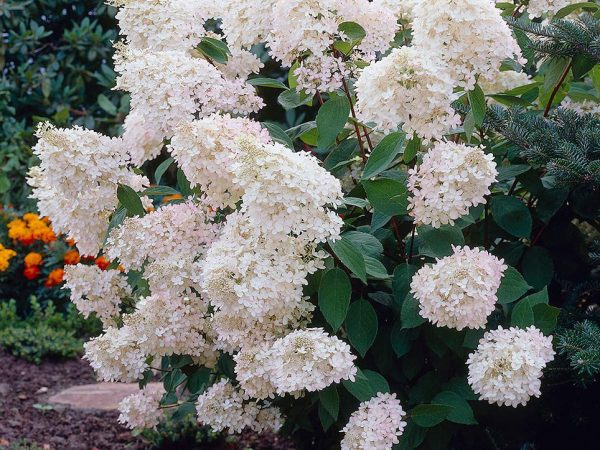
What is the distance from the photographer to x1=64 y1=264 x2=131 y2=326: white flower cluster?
7.79 feet

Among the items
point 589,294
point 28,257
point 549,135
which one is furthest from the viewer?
point 28,257

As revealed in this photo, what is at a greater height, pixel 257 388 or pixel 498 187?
pixel 498 187

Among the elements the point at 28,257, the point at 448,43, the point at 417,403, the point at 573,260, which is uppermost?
the point at 448,43

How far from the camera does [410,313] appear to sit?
1.96 metres

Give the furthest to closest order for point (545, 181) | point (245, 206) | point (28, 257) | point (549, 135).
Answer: point (28, 257), point (545, 181), point (549, 135), point (245, 206)

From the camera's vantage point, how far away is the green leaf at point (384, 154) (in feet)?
6.17

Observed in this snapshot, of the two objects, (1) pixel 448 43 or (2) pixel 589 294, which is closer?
(1) pixel 448 43

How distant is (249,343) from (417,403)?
46 centimetres

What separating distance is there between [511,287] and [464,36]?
1.89 feet

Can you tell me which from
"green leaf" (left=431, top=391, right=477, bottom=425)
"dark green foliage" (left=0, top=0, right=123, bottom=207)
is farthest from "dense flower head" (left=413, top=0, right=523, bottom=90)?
"dark green foliage" (left=0, top=0, right=123, bottom=207)

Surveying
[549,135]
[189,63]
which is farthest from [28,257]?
[549,135]

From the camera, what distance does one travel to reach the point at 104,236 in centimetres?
233

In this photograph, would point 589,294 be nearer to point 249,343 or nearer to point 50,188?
point 249,343

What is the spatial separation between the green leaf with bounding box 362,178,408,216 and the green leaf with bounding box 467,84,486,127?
24 centimetres
